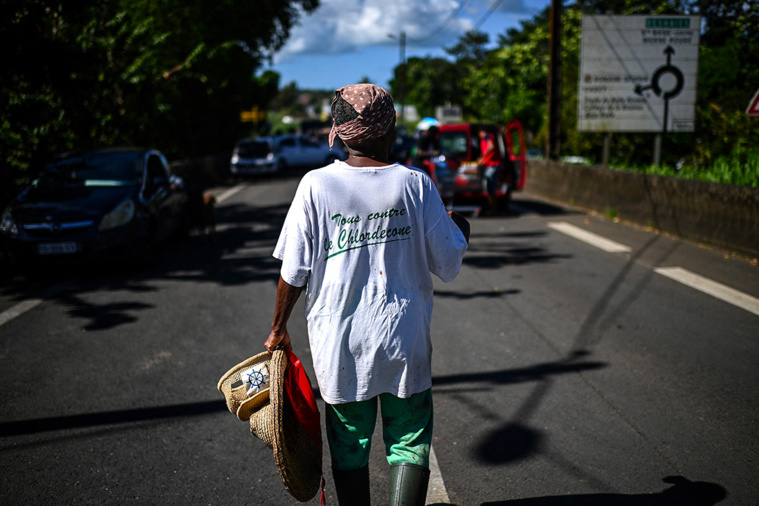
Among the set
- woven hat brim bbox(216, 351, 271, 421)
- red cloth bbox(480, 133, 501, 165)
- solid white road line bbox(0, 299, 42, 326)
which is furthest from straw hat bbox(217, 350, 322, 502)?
red cloth bbox(480, 133, 501, 165)

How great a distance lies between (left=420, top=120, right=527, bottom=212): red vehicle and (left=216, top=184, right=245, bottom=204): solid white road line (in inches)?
255

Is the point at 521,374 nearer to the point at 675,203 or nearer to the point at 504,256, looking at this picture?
the point at 504,256

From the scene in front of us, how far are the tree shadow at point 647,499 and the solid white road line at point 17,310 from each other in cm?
527

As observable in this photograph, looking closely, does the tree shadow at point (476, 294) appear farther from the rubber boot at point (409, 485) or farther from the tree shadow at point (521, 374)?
the rubber boot at point (409, 485)

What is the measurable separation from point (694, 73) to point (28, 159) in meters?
14.6

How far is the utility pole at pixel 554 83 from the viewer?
54.5 feet

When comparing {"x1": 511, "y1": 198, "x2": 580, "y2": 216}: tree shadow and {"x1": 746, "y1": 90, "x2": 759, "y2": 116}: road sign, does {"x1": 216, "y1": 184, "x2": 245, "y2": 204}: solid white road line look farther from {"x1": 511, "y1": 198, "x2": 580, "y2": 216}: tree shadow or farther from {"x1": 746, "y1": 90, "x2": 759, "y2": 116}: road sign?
{"x1": 746, "y1": 90, "x2": 759, "y2": 116}: road sign

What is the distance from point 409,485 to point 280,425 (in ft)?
1.71

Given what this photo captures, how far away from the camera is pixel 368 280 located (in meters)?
2.24

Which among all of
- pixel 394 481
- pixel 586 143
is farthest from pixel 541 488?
pixel 586 143

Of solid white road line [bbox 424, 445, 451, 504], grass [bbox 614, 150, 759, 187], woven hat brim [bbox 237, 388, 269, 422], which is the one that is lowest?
solid white road line [bbox 424, 445, 451, 504]

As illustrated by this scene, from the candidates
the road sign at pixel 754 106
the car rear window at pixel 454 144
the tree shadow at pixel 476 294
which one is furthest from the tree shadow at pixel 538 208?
the tree shadow at pixel 476 294

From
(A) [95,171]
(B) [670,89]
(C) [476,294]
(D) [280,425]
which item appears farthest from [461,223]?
(B) [670,89]

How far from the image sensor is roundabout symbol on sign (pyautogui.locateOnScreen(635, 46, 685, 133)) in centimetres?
1462
